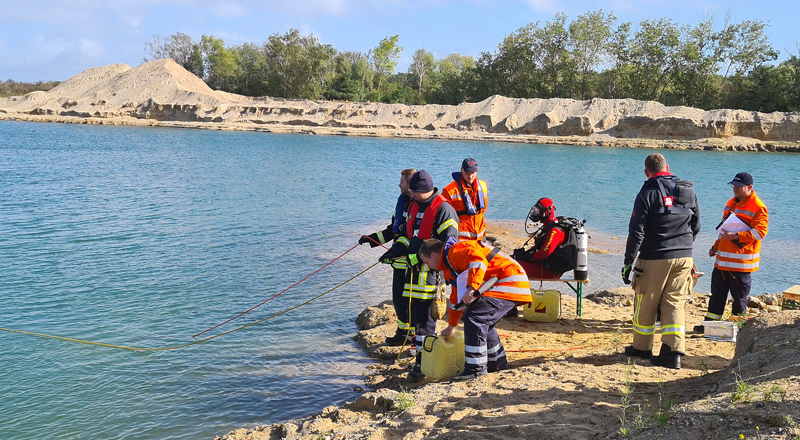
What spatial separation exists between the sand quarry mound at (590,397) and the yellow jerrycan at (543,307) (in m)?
0.68

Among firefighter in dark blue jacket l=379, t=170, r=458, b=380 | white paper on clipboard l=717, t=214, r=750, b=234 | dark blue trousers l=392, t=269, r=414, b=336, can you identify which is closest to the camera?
firefighter in dark blue jacket l=379, t=170, r=458, b=380

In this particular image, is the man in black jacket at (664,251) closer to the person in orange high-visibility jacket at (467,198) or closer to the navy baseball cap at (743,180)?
the navy baseball cap at (743,180)

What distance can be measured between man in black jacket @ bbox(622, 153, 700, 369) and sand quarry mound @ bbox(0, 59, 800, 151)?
55.2 meters

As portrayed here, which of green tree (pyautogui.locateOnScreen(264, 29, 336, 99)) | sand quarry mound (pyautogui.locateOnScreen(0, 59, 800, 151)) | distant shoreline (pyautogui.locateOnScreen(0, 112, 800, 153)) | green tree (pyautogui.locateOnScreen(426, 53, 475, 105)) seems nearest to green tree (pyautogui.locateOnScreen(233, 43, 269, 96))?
green tree (pyautogui.locateOnScreen(264, 29, 336, 99))

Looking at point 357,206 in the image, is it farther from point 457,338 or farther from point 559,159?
point 559,159

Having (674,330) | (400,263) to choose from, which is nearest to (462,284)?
(400,263)

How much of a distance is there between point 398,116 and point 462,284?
69.8 metres

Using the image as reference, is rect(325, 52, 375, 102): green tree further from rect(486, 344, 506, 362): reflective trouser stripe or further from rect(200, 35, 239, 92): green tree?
rect(486, 344, 506, 362): reflective trouser stripe

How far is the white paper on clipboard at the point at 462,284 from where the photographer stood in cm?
570

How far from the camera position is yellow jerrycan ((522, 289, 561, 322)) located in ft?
27.7

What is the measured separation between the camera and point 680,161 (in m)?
43.3

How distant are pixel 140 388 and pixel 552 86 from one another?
8053 cm

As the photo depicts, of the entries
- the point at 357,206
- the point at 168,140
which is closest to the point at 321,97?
the point at 168,140

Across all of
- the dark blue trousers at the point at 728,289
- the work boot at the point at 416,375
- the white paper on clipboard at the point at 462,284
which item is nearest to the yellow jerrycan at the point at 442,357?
the work boot at the point at 416,375
